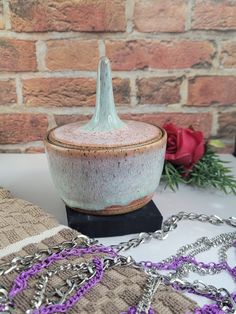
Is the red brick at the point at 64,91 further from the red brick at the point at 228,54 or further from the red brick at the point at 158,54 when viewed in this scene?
the red brick at the point at 228,54

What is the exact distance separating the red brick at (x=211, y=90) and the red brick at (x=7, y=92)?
37cm

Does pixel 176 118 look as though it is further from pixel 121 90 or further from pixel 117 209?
pixel 117 209

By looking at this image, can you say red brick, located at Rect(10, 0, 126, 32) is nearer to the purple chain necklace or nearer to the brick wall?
the brick wall

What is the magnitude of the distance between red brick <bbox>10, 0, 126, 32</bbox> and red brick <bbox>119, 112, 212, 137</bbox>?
0.63 ft

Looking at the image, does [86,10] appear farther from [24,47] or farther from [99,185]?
[99,185]

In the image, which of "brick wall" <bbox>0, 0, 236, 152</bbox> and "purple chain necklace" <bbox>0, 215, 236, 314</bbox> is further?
"brick wall" <bbox>0, 0, 236, 152</bbox>

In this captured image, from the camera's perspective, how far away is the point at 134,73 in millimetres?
718

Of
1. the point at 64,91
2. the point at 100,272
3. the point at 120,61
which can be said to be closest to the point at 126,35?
the point at 120,61

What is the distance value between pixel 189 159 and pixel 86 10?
0.36m

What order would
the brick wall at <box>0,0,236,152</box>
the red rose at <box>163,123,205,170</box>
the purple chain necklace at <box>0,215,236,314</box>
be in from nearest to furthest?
the purple chain necklace at <box>0,215,236,314</box> < the red rose at <box>163,123,205,170</box> < the brick wall at <box>0,0,236,152</box>

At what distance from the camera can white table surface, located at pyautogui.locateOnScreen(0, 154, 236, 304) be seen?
0.39 m

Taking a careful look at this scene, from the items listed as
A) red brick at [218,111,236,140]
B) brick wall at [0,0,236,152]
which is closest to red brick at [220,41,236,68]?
brick wall at [0,0,236,152]

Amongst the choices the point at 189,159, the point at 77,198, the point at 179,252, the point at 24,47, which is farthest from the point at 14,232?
the point at 24,47

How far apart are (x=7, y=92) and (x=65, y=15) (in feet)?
0.65
